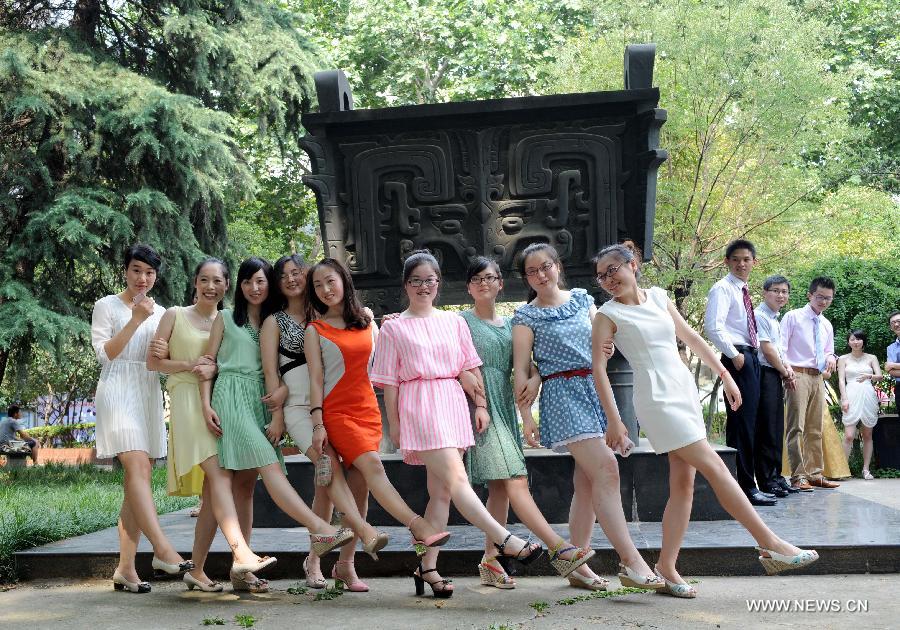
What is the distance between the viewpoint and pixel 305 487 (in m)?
6.80

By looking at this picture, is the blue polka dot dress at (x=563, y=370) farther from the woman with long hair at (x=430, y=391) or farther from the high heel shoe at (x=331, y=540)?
the high heel shoe at (x=331, y=540)

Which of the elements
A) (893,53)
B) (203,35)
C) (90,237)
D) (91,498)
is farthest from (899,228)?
(91,498)

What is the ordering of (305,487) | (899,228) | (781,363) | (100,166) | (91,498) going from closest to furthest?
(305,487) < (781,363) < (91,498) < (100,166) < (899,228)

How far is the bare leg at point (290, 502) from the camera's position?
16.0ft

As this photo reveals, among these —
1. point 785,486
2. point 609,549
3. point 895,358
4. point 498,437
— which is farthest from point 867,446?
point 498,437

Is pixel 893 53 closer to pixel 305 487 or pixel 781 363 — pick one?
pixel 781 363

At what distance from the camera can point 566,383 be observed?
5148 millimetres

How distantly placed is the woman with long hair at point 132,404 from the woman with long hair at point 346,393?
95cm

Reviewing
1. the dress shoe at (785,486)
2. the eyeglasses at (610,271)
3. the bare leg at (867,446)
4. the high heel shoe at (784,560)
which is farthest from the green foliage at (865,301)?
the high heel shoe at (784,560)

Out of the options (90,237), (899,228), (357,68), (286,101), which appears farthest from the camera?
(357,68)

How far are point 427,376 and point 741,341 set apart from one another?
140 inches

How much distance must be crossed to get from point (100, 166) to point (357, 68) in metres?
11.5

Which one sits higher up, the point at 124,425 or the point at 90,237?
the point at 90,237

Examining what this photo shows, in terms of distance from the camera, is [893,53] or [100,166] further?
[893,53]
